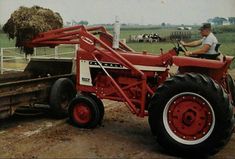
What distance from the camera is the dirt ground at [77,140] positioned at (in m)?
6.07

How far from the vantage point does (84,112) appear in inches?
295

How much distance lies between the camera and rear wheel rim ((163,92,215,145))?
594 centimetres

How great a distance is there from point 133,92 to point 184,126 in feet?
4.36

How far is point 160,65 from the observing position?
6938 millimetres

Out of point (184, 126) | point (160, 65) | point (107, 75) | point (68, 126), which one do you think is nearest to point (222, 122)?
point (184, 126)

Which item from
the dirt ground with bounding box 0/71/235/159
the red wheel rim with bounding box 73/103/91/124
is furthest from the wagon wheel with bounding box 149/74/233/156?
the red wheel rim with bounding box 73/103/91/124

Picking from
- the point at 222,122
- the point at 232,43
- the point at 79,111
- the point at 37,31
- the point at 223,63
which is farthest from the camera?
the point at 232,43

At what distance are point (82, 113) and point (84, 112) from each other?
45mm

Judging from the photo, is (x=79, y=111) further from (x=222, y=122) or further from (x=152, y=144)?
(x=222, y=122)

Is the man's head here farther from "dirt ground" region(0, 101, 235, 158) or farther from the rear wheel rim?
"dirt ground" region(0, 101, 235, 158)

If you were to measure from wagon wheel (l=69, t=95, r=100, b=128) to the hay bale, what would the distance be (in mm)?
1826

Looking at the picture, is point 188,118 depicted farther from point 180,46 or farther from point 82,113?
point 82,113

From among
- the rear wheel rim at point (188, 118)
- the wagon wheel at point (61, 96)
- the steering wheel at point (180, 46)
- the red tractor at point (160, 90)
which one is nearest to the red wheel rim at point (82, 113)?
the red tractor at point (160, 90)

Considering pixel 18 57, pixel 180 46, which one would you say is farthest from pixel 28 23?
pixel 18 57
